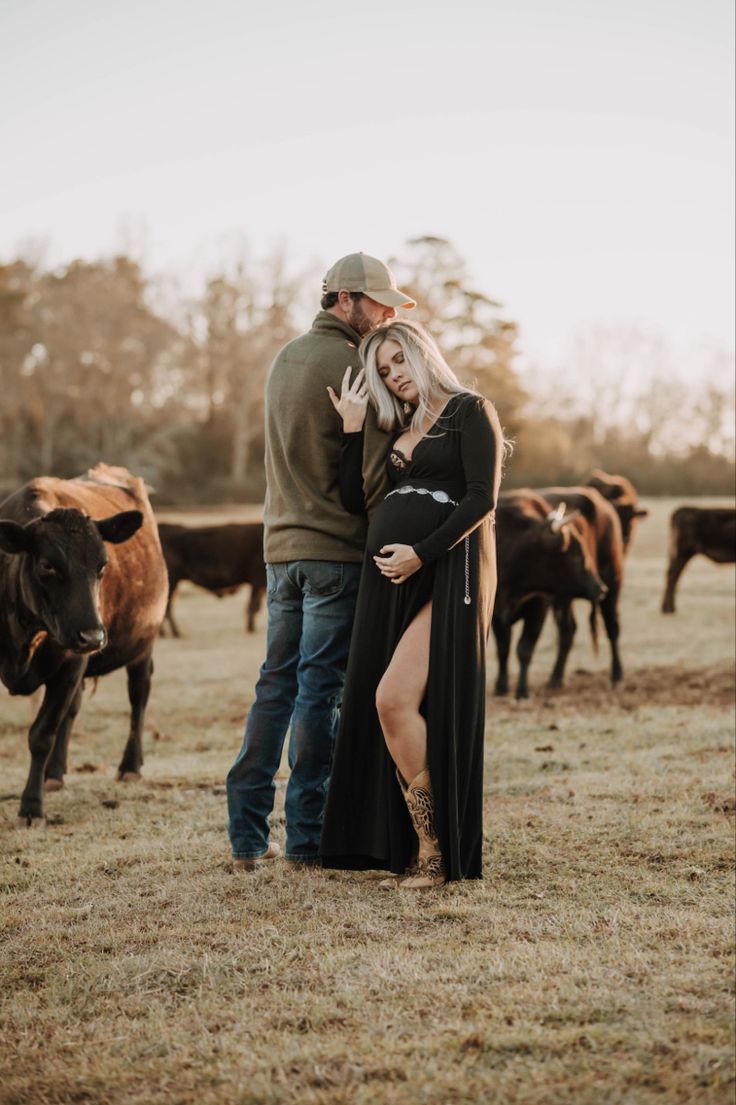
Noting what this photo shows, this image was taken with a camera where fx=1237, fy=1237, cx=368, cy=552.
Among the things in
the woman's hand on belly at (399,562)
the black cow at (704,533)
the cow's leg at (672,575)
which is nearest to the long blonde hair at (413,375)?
the woman's hand on belly at (399,562)

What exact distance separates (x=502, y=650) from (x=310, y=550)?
8.25 m

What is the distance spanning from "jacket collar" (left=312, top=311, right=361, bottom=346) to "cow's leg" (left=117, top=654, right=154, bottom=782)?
14.0ft

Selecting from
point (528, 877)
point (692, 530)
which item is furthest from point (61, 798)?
point (692, 530)

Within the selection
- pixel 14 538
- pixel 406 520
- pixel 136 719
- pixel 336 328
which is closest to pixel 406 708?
pixel 406 520

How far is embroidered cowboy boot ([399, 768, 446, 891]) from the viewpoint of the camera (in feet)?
16.1

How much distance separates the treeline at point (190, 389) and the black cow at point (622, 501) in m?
29.4

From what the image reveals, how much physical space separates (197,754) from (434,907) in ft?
18.0

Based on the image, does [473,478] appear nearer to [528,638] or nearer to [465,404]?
[465,404]

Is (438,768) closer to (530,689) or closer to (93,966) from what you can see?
(93,966)

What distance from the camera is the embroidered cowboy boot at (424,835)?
4.91 m

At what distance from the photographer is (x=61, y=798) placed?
7816 mm

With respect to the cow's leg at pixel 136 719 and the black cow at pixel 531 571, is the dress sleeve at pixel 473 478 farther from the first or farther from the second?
the black cow at pixel 531 571

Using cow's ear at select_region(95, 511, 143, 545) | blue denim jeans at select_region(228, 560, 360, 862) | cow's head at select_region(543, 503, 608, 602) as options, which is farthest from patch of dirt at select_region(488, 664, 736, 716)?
blue denim jeans at select_region(228, 560, 360, 862)

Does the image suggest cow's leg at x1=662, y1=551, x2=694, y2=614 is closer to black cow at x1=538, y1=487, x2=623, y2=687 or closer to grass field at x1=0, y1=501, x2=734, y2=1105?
black cow at x1=538, y1=487, x2=623, y2=687
